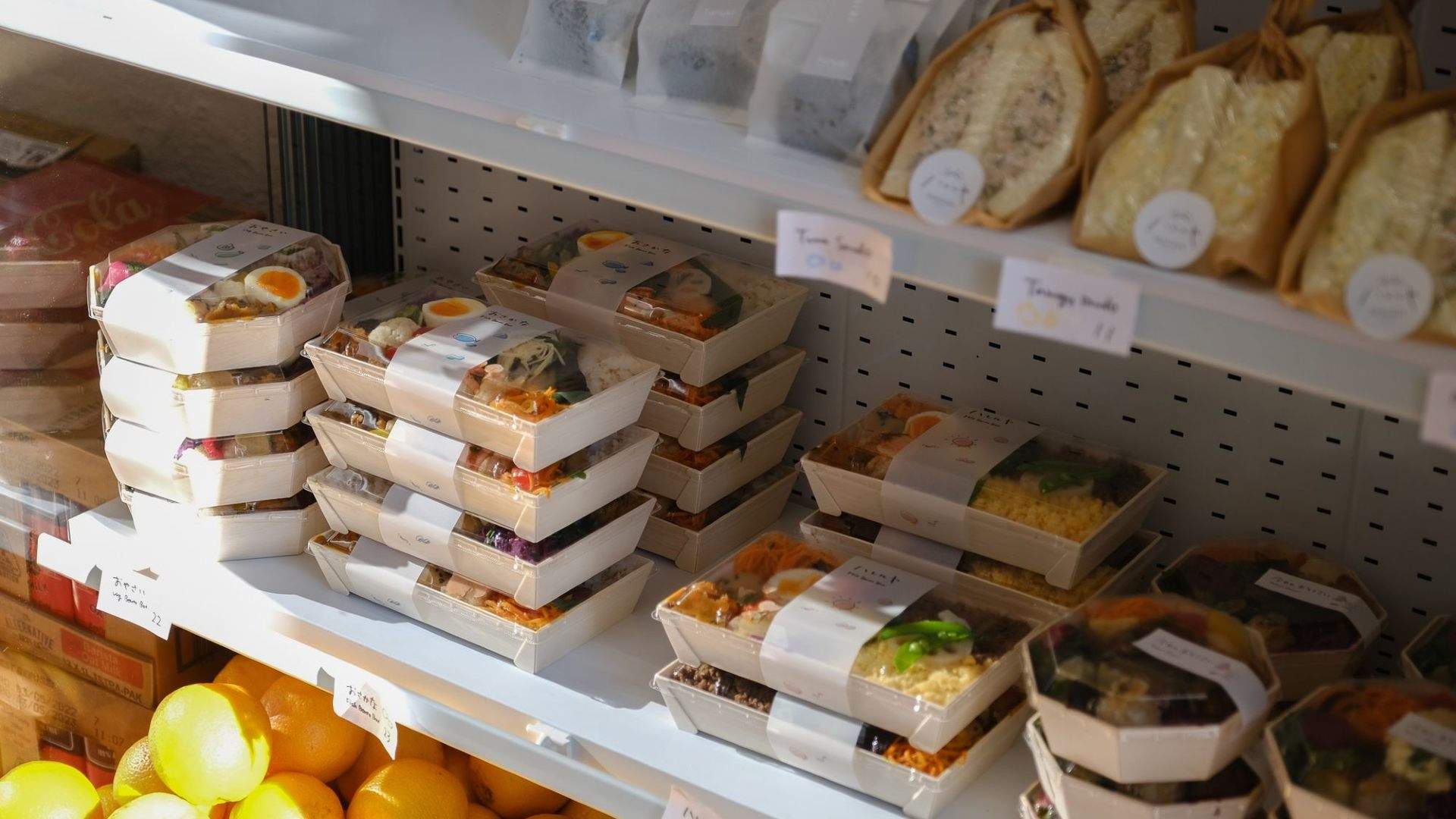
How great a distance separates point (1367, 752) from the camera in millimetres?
1114

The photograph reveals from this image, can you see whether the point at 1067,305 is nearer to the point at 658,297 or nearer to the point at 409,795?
the point at 658,297

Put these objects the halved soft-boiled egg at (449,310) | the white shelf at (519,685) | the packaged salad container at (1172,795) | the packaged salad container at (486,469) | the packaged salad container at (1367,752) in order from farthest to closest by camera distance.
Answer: the halved soft-boiled egg at (449,310)
the packaged salad container at (486,469)
the white shelf at (519,685)
the packaged salad container at (1172,795)
the packaged salad container at (1367,752)

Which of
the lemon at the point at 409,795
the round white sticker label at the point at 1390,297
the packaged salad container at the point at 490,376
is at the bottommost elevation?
the lemon at the point at 409,795

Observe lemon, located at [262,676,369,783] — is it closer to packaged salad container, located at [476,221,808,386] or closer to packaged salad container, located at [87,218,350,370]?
packaged salad container, located at [87,218,350,370]

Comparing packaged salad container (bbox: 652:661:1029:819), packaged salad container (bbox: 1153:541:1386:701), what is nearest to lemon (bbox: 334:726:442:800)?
packaged salad container (bbox: 652:661:1029:819)

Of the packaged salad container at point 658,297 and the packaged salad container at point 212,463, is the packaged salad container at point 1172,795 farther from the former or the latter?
the packaged salad container at point 212,463

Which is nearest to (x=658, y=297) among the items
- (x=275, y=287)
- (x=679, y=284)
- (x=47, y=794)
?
(x=679, y=284)

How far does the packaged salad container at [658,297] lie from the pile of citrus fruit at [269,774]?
2.03ft

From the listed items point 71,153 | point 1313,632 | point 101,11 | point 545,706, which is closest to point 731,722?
point 545,706

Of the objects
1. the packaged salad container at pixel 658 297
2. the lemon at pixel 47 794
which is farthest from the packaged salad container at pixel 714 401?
the lemon at pixel 47 794

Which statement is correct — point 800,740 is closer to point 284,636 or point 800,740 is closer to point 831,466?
point 831,466

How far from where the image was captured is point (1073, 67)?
1.17m

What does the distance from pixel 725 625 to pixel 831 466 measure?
0.26 metres

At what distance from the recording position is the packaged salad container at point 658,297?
1.68 m
